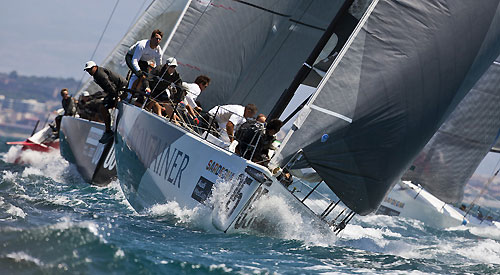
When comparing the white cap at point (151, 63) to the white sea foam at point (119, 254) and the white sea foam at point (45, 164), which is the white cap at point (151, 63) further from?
the white sea foam at point (119, 254)

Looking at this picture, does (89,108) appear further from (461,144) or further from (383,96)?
(461,144)

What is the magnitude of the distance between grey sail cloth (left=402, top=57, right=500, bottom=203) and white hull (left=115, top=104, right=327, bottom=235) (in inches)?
345

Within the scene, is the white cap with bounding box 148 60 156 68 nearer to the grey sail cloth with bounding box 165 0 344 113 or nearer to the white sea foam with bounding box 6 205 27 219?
the grey sail cloth with bounding box 165 0 344 113

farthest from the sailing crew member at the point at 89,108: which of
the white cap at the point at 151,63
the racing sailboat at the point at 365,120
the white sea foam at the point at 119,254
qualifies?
the white sea foam at the point at 119,254

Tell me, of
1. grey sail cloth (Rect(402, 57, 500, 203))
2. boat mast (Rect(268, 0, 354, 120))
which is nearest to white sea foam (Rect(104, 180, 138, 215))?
boat mast (Rect(268, 0, 354, 120))

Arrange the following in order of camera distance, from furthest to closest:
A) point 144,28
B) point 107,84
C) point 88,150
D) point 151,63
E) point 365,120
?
point 144,28
point 88,150
point 107,84
point 151,63
point 365,120

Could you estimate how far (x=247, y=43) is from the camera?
33.7 ft

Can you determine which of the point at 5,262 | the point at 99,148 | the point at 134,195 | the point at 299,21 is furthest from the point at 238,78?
the point at 5,262

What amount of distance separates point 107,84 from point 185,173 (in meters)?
2.42

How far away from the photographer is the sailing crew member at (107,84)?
8.47 m

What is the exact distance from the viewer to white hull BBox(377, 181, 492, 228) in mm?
18078

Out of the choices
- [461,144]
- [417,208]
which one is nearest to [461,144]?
[461,144]

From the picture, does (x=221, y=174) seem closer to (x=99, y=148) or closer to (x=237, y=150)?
Answer: (x=237, y=150)

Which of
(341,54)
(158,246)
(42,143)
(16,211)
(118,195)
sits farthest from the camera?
(42,143)
